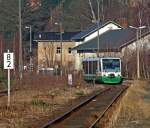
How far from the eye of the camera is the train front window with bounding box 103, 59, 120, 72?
60.6 metres

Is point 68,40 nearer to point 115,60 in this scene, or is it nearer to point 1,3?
point 1,3

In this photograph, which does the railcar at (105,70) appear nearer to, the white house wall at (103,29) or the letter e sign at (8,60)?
the letter e sign at (8,60)

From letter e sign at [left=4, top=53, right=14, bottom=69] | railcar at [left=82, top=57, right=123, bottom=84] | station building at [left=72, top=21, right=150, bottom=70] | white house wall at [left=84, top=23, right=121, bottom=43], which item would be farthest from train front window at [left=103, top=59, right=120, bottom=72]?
white house wall at [left=84, top=23, right=121, bottom=43]

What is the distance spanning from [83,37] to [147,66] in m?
32.9

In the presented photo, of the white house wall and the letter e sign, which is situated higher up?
the white house wall

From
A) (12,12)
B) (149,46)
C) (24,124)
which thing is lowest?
(24,124)

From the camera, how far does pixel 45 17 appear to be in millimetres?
132250

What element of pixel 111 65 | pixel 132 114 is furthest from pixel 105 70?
pixel 132 114

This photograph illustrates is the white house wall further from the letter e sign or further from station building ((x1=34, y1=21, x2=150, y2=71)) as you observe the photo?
the letter e sign

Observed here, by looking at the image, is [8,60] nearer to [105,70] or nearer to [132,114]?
[132,114]

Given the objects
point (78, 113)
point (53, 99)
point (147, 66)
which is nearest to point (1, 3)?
point (147, 66)

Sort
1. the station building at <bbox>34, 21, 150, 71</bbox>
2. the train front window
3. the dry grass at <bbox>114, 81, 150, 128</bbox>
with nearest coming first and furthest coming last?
the dry grass at <bbox>114, 81, 150, 128</bbox> → the train front window → the station building at <bbox>34, 21, 150, 71</bbox>

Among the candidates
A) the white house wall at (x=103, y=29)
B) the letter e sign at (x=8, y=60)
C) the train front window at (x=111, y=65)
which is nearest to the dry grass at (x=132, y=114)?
the letter e sign at (x=8, y=60)

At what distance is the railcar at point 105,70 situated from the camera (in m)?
60.3
